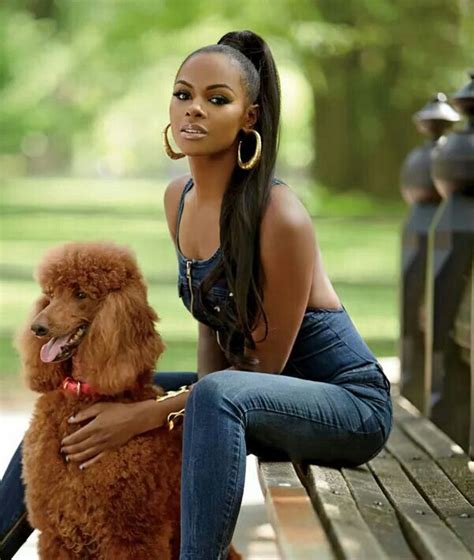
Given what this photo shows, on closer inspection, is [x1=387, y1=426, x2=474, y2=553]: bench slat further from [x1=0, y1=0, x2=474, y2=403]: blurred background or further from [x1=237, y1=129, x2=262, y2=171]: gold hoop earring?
[x1=0, y1=0, x2=474, y2=403]: blurred background

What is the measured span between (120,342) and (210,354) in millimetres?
606

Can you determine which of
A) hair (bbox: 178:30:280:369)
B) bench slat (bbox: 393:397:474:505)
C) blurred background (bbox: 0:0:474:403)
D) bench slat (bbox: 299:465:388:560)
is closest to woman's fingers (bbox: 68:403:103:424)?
hair (bbox: 178:30:280:369)

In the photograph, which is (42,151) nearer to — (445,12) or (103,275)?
(445,12)

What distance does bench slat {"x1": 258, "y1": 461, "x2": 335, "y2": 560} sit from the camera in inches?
114

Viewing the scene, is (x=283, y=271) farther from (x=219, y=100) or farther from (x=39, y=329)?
(x=39, y=329)

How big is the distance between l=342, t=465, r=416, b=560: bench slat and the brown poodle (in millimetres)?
522

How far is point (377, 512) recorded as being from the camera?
3.44 m

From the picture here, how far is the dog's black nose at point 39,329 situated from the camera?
3379 millimetres

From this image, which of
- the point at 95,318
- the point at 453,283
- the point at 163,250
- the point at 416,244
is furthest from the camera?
the point at 163,250

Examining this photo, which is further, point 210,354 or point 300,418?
point 210,354

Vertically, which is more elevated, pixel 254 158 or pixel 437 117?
pixel 254 158

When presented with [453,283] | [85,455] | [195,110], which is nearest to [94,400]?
[85,455]

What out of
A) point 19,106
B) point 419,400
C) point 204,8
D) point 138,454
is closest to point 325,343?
point 138,454

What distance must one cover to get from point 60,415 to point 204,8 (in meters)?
17.0
